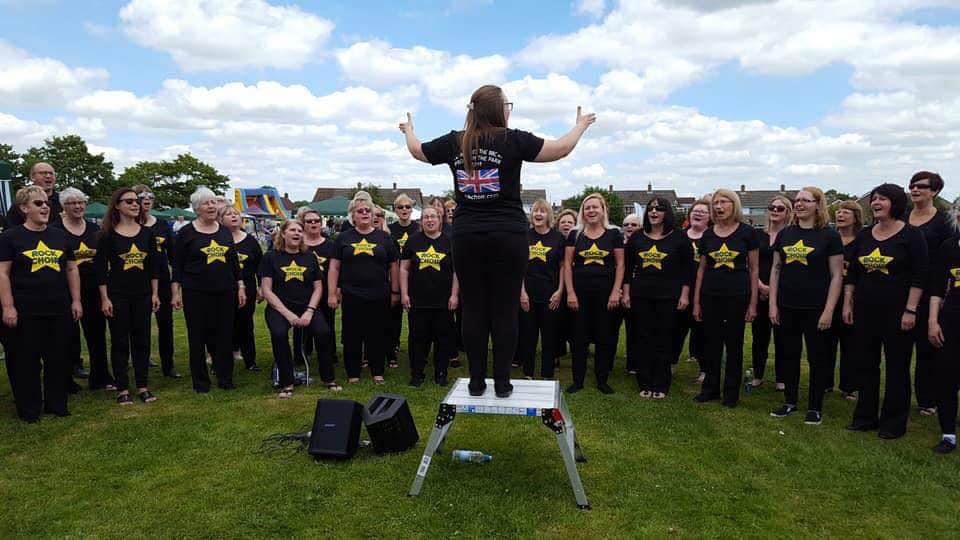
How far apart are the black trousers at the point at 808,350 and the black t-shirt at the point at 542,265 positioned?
7.75ft

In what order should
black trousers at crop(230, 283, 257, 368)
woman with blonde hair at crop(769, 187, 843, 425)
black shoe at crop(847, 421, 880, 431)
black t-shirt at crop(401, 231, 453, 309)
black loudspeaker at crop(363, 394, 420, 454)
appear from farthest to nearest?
black trousers at crop(230, 283, 257, 368), black t-shirt at crop(401, 231, 453, 309), woman with blonde hair at crop(769, 187, 843, 425), black shoe at crop(847, 421, 880, 431), black loudspeaker at crop(363, 394, 420, 454)

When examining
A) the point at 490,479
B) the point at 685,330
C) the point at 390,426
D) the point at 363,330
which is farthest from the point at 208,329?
the point at 685,330

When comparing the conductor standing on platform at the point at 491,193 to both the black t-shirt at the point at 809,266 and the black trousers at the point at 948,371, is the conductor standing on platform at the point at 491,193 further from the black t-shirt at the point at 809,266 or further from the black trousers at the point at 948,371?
the black trousers at the point at 948,371

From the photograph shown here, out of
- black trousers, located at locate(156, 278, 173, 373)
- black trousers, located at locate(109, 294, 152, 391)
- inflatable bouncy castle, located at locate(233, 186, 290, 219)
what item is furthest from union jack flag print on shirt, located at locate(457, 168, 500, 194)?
inflatable bouncy castle, located at locate(233, 186, 290, 219)

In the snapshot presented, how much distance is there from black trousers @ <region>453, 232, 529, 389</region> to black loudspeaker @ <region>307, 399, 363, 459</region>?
115cm

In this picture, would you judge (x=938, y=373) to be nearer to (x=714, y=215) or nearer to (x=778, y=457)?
(x=778, y=457)

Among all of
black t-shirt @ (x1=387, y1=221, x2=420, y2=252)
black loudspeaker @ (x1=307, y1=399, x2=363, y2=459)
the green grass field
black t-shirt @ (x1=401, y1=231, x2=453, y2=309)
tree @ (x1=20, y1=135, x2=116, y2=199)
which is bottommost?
the green grass field

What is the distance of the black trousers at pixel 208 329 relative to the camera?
6453 millimetres

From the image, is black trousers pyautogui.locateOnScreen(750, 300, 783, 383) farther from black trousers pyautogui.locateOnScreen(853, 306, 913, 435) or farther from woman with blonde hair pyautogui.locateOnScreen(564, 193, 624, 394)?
woman with blonde hair pyautogui.locateOnScreen(564, 193, 624, 394)

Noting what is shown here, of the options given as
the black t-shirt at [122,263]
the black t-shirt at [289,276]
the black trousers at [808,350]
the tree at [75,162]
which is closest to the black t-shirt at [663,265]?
the black trousers at [808,350]

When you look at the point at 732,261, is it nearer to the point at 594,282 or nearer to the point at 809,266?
the point at 809,266

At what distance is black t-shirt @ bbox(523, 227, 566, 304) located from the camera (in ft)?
22.2

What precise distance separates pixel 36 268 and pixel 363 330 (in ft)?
10.2

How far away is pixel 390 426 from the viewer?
15.0 feet
